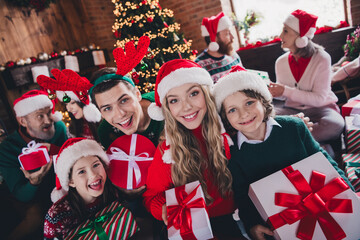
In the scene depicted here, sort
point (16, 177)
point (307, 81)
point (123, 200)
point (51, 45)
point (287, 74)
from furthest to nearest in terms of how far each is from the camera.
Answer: point (51, 45) → point (287, 74) → point (307, 81) → point (16, 177) → point (123, 200)

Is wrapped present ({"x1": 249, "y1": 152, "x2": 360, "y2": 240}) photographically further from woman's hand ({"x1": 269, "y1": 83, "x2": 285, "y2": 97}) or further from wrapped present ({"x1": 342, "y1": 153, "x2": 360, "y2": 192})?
woman's hand ({"x1": 269, "y1": 83, "x2": 285, "y2": 97})

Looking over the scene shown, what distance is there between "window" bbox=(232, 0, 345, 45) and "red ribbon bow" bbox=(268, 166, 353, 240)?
4.31m

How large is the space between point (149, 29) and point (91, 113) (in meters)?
2.68

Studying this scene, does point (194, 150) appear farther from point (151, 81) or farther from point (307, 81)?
point (151, 81)

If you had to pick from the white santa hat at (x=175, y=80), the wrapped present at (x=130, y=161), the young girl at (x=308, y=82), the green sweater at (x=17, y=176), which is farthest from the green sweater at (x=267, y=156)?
the green sweater at (x=17, y=176)

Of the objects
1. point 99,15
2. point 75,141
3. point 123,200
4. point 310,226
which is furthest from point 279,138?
point 99,15

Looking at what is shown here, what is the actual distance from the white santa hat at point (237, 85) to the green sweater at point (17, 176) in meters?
1.74

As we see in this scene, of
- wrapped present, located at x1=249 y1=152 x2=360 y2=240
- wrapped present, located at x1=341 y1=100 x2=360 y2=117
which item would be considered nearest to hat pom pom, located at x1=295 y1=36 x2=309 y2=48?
wrapped present, located at x1=341 y1=100 x2=360 y2=117

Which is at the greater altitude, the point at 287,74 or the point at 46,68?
the point at 46,68

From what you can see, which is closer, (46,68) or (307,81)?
(307,81)

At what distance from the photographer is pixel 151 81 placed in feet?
14.9

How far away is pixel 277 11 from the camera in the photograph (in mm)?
5098

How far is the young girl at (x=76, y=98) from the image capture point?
65.9 inches

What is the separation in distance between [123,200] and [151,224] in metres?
0.32
